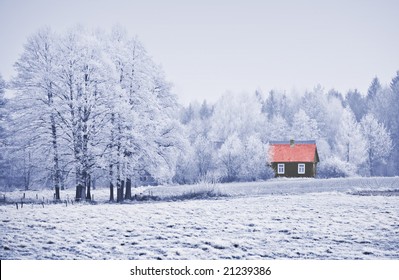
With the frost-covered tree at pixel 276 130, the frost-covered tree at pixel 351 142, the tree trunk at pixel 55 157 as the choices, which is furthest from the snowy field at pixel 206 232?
the frost-covered tree at pixel 276 130

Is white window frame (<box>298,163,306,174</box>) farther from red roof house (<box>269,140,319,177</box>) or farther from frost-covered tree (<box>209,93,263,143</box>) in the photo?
frost-covered tree (<box>209,93,263,143</box>)

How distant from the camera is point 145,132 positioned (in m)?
15.9

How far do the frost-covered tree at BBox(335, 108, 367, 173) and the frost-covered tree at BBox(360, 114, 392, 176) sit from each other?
1.62 meters

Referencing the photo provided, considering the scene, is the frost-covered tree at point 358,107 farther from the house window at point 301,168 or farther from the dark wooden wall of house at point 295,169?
the house window at point 301,168

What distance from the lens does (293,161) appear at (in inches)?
1191

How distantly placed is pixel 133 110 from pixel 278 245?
32.6ft

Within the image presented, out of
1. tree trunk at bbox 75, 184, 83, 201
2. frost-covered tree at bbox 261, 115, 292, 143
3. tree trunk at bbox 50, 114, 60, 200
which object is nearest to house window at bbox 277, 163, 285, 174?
frost-covered tree at bbox 261, 115, 292, 143

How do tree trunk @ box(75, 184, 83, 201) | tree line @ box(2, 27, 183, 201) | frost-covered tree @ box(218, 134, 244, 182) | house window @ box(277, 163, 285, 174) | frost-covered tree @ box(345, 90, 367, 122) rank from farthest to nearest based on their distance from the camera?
house window @ box(277, 163, 285, 174) < frost-covered tree @ box(218, 134, 244, 182) < frost-covered tree @ box(345, 90, 367, 122) < tree trunk @ box(75, 184, 83, 201) < tree line @ box(2, 27, 183, 201)

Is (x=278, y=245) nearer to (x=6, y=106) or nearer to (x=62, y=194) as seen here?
(x=6, y=106)

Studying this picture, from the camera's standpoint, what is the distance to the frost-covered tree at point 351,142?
23797 mm

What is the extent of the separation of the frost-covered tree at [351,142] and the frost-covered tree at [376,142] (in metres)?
1.62

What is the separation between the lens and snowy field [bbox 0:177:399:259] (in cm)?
699

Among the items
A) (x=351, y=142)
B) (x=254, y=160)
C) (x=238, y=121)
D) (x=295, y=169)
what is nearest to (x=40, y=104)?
(x=238, y=121)

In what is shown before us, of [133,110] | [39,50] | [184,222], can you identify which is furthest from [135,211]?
[39,50]
